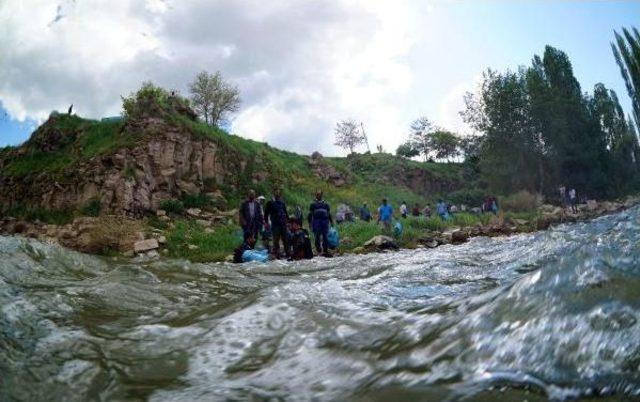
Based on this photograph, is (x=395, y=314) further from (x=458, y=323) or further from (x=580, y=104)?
(x=580, y=104)

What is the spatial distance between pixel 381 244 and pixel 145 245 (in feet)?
22.6

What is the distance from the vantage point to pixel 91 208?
18.4m

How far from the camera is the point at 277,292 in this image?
422cm

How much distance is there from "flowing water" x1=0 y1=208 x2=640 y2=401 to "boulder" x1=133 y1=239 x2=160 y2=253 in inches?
430

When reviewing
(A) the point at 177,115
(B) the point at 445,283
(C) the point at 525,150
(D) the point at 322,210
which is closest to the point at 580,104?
(C) the point at 525,150

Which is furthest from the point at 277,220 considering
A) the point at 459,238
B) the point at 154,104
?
the point at 154,104

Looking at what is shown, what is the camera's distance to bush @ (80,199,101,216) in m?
18.3

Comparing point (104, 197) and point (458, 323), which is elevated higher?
point (104, 197)

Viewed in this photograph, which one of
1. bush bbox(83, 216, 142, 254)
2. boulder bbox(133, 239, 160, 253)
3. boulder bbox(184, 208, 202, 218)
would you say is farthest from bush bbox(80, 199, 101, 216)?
boulder bbox(133, 239, 160, 253)

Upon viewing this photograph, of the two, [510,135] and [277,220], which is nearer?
[277,220]

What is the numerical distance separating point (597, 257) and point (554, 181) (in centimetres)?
4019

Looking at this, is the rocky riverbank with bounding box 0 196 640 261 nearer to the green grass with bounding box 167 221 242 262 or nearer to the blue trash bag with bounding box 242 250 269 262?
the green grass with bounding box 167 221 242 262

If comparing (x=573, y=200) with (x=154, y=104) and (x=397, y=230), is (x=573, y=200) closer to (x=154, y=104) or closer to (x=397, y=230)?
(x=397, y=230)

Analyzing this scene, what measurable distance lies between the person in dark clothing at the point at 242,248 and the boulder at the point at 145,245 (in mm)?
4582
